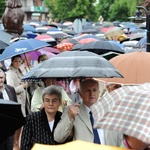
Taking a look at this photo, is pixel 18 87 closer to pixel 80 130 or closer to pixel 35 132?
pixel 35 132

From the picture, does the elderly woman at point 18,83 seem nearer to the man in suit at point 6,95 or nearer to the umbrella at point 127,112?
the man in suit at point 6,95

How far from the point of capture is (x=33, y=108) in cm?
620

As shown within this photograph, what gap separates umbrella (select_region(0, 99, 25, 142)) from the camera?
13.2ft

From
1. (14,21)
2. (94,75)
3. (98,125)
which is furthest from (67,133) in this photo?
(14,21)

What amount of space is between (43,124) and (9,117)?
81 cm

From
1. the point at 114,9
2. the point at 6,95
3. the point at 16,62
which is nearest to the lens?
the point at 6,95

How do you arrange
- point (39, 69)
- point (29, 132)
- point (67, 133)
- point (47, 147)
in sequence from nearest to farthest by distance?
point (47, 147) < point (67, 133) < point (29, 132) < point (39, 69)

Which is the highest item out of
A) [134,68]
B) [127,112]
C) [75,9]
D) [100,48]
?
[127,112]

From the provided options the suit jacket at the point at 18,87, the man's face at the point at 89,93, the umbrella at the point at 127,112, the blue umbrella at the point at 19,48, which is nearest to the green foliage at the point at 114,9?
the blue umbrella at the point at 19,48

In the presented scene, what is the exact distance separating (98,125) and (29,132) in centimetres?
203

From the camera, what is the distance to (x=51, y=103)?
498 centimetres

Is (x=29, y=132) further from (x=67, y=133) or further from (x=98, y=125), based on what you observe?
(x=98, y=125)

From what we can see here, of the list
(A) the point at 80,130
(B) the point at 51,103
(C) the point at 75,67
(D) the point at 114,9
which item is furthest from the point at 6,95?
(D) the point at 114,9

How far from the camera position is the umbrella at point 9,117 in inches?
158
